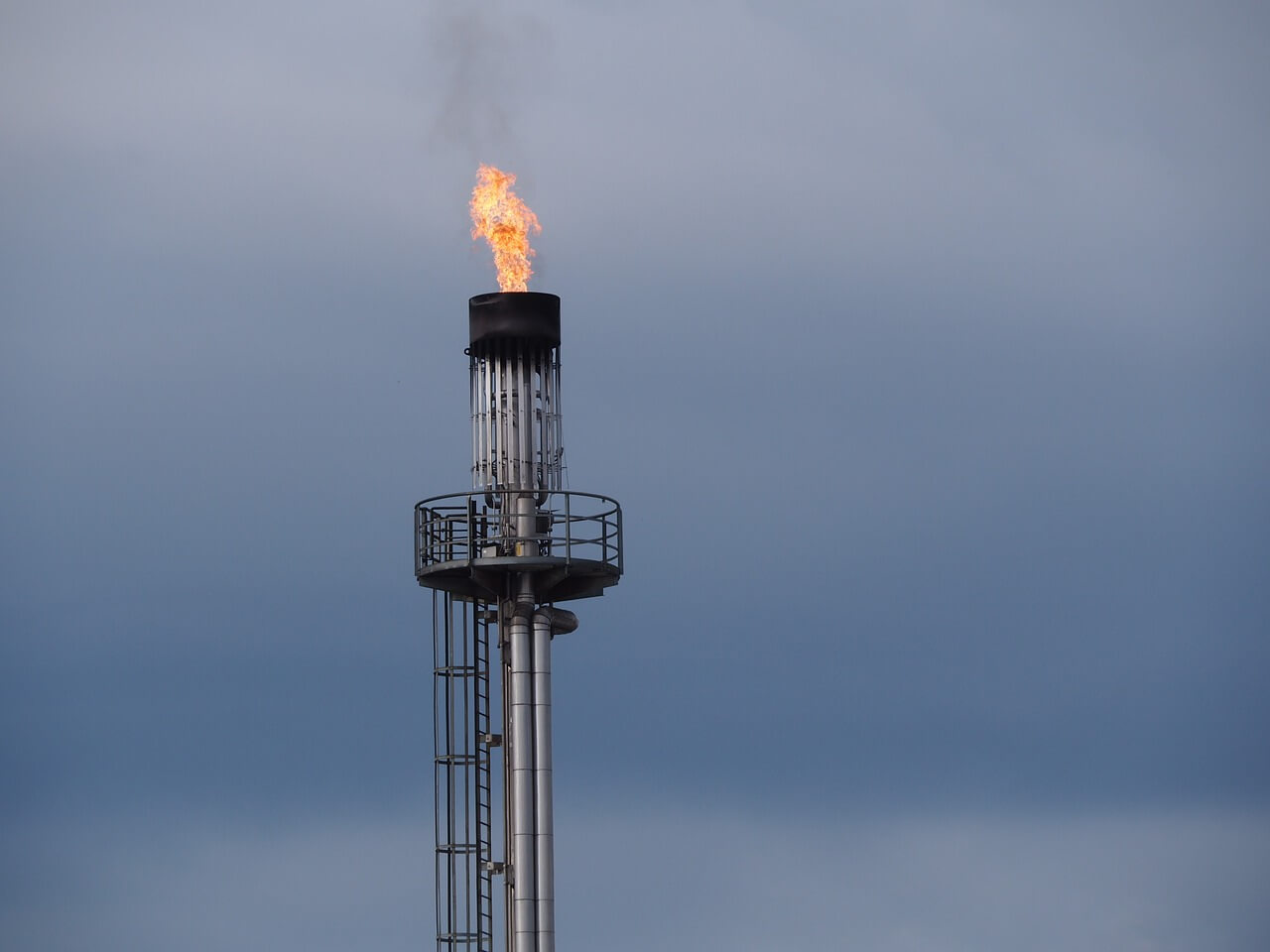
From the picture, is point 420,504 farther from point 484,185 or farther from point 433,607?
point 484,185

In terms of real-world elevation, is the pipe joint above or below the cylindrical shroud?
below

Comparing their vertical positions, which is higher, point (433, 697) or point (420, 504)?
point (420, 504)

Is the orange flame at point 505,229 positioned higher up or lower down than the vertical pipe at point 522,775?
higher up

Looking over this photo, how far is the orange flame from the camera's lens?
7362cm

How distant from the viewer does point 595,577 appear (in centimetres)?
7106

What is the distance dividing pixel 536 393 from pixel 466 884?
41.7ft

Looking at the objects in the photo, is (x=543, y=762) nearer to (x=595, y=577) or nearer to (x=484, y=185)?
(x=595, y=577)

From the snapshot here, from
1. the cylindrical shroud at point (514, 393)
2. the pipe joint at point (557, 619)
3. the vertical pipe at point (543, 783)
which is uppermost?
the cylindrical shroud at point (514, 393)

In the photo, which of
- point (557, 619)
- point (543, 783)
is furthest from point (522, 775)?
point (557, 619)

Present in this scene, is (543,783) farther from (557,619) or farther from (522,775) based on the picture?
(557,619)

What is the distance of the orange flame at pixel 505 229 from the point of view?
7362 centimetres

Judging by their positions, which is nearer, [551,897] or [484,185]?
[551,897]

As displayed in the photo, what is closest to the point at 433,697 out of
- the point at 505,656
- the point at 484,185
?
the point at 505,656

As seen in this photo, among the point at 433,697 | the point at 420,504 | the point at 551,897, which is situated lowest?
the point at 551,897
